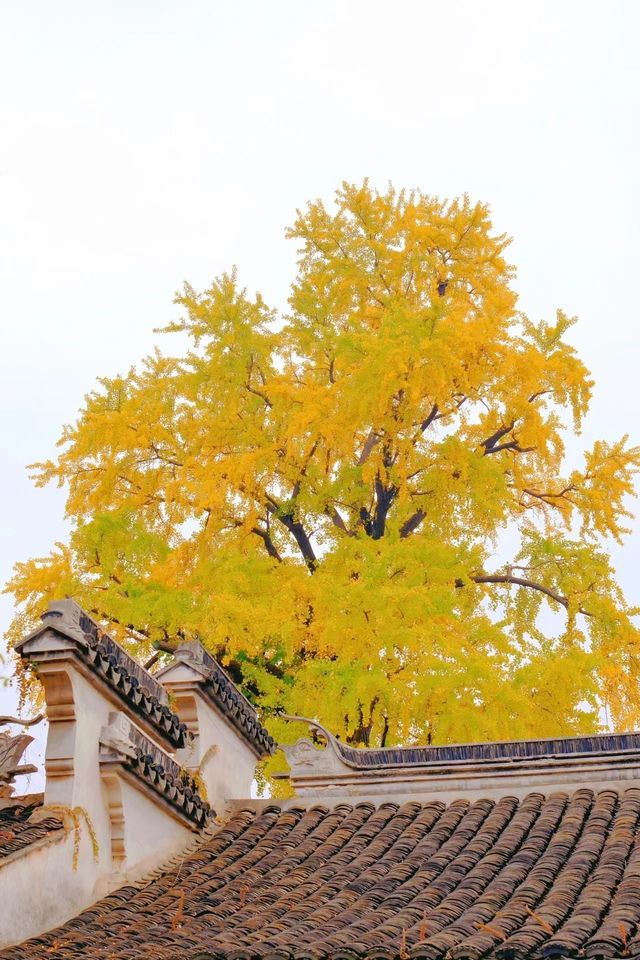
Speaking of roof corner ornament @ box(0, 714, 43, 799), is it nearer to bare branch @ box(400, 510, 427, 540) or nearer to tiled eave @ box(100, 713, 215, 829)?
tiled eave @ box(100, 713, 215, 829)

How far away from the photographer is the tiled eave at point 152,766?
34.3 ft

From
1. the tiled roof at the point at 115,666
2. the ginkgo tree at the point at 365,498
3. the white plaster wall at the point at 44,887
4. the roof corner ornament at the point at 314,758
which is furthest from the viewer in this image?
the ginkgo tree at the point at 365,498

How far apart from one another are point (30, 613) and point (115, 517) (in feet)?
6.24

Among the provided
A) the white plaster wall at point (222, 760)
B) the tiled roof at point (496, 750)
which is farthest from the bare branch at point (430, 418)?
the tiled roof at point (496, 750)

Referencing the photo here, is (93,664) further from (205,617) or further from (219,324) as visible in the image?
(219,324)

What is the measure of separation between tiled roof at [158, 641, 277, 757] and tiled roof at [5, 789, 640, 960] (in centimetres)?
117

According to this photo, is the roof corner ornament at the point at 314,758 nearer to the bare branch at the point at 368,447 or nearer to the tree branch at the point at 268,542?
the tree branch at the point at 268,542

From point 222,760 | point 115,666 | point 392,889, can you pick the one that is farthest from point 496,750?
point 115,666

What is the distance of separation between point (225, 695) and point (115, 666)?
2302 mm

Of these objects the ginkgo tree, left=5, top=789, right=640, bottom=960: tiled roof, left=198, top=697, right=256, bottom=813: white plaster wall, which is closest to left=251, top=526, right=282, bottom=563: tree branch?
the ginkgo tree

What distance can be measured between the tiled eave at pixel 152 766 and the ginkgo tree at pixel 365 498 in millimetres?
4650

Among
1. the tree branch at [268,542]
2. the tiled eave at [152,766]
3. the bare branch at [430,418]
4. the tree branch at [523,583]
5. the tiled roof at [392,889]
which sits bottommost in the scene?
the tiled roof at [392,889]

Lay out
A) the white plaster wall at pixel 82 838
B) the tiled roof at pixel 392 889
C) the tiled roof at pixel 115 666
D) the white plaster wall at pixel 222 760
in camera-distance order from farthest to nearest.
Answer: the white plaster wall at pixel 222 760
the tiled roof at pixel 115 666
the white plaster wall at pixel 82 838
the tiled roof at pixel 392 889

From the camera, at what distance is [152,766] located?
10.8 meters
